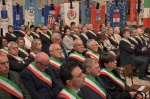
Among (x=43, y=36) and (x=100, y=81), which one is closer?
(x=100, y=81)

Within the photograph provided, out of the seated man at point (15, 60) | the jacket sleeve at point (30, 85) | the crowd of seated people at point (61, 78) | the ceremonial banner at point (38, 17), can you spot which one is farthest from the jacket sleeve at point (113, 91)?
the ceremonial banner at point (38, 17)

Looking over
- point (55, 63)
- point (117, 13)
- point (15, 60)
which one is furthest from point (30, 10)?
point (55, 63)

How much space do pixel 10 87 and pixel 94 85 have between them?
1039 mm

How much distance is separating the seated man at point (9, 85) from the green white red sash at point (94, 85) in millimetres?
769

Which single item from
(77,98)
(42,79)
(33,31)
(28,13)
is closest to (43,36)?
(33,31)

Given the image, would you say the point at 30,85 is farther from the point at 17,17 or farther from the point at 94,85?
the point at 17,17

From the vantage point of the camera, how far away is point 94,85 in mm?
3832

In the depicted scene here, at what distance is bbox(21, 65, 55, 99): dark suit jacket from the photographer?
3988 millimetres

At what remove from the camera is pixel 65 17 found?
13.4 meters

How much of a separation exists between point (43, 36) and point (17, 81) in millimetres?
6429

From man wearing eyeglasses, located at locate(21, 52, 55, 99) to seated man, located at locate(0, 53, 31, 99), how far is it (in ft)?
0.54

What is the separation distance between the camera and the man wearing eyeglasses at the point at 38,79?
402 centimetres

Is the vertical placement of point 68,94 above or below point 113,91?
above

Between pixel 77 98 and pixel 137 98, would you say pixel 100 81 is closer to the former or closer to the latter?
pixel 137 98
